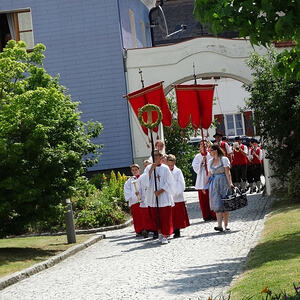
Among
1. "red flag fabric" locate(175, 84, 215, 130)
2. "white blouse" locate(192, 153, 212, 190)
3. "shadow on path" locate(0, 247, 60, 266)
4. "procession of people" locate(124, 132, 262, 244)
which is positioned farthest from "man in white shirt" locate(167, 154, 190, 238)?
"red flag fabric" locate(175, 84, 215, 130)

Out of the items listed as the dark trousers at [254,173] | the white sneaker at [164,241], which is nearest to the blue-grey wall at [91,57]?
the dark trousers at [254,173]

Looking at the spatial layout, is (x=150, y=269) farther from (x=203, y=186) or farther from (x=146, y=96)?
(x=146, y=96)

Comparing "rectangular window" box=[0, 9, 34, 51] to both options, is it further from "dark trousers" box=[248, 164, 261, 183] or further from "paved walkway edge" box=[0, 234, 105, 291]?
"paved walkway edge" box=[0, 234, 105, 291]

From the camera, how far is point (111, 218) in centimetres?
2389

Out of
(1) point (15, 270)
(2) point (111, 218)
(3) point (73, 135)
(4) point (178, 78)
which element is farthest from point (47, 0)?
(1) point (15, 270)

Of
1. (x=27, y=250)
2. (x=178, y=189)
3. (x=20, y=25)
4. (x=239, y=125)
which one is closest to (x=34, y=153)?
(x=27, y=250)

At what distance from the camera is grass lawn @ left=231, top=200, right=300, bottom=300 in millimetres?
9685

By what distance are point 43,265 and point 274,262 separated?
510 centimetres

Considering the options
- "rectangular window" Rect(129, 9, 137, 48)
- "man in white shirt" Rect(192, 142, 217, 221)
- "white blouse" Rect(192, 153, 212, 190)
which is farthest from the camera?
"rectangular window" Rect(129, 9, 137, 48)

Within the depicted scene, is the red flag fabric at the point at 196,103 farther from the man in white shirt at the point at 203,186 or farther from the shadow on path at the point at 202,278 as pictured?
the shadow on path at the point at 202,278

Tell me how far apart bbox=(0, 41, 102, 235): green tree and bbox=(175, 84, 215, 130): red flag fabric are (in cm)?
625

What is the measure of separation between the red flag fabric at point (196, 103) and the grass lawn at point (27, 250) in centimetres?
503

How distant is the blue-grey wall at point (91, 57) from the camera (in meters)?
31.8

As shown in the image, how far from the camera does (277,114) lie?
24.3m
